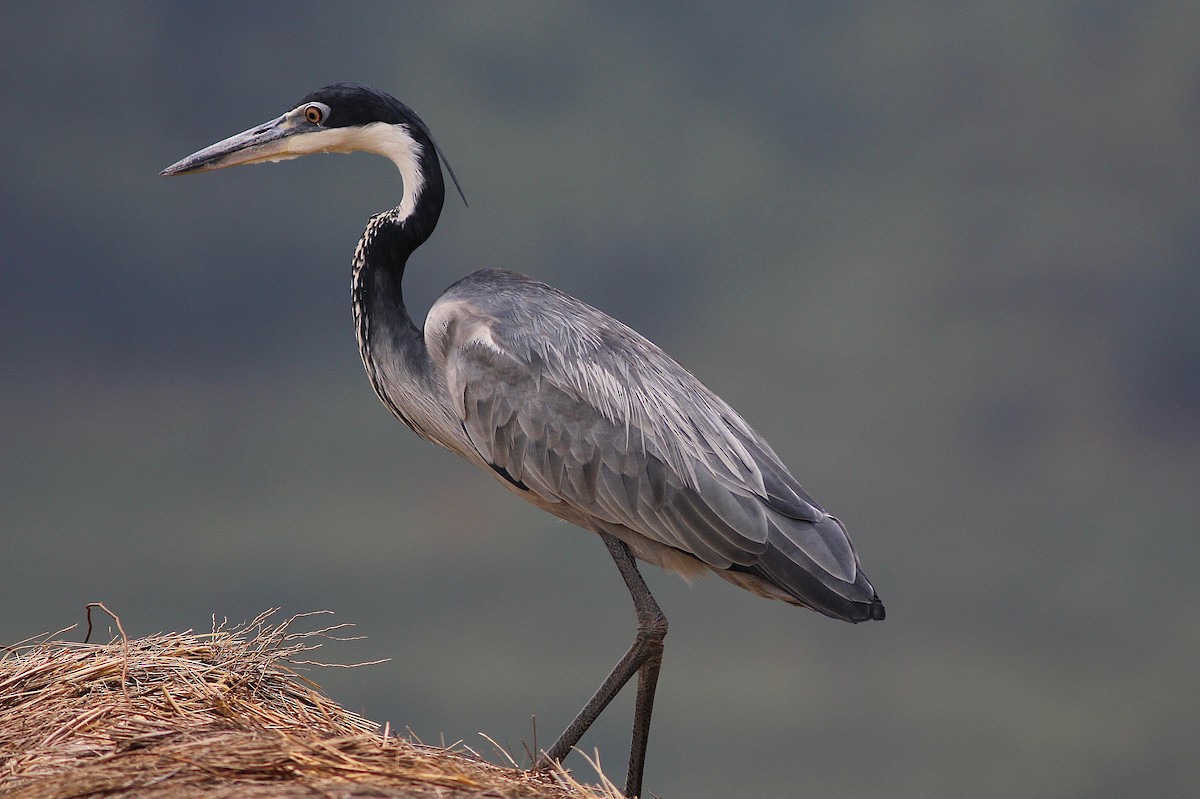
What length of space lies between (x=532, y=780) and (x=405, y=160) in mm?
1746

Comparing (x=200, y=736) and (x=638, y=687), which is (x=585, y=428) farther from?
(x=200, y=736)

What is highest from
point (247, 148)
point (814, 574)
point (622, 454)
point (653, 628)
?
point (247, 148)

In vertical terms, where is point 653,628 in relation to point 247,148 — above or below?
below

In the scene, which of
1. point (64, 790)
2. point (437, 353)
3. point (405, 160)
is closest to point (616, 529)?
point (437, 353)

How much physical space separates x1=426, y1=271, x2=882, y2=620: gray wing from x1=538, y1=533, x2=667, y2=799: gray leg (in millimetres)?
191

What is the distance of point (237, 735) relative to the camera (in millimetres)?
2479

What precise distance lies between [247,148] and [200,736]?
5.88 feet

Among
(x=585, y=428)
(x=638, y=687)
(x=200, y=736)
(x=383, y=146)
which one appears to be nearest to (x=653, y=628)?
(x=638, y=687)

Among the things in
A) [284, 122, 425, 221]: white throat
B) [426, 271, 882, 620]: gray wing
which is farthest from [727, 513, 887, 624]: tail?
[284, 122, 425, 221]: white throat

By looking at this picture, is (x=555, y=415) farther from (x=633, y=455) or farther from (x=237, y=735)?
(x=237, y=735)

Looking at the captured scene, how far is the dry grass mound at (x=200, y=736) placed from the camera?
2.32 m

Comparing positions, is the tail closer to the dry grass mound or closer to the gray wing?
the gray wing

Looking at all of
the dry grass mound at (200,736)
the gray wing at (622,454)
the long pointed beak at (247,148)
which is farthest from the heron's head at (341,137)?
the dry grass mound at (200,736)

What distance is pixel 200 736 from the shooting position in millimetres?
2555
